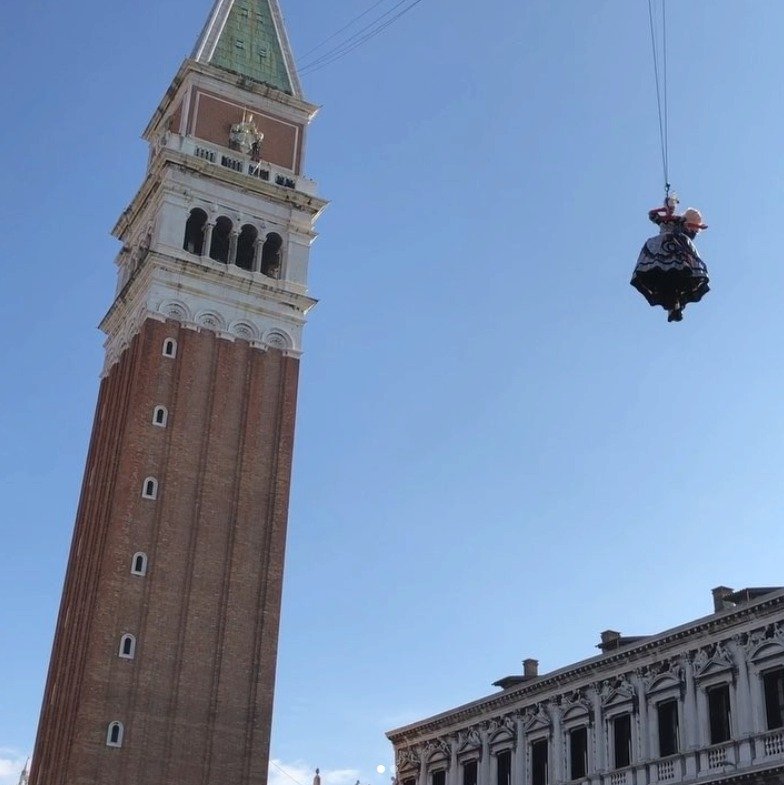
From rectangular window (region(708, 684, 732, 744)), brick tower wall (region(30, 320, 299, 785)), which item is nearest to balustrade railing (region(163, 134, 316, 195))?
brick tower wall (region(30, 320, 299, 785))

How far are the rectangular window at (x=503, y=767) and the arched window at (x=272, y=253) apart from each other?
26187 millimetres

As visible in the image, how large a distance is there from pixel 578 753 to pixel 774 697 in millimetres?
8510

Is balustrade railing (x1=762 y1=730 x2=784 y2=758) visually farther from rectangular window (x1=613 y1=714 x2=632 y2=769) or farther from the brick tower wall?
the brick tower wall

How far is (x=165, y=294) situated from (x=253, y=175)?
27.7 ft

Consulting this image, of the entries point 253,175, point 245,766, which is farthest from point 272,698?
point 253,175

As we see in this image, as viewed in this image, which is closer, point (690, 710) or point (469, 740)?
point (690, 710)

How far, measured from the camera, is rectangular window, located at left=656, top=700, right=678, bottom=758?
129 ft

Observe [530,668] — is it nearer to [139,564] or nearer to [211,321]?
[139,564]

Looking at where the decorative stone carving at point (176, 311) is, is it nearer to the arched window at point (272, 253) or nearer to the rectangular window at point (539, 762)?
the arched window at point (272, 253)

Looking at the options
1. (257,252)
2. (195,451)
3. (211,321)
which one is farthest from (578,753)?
(257,252)

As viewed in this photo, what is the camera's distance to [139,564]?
51906 millimetres

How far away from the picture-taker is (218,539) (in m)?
54.1

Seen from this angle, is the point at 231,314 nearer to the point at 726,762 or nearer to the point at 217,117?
the point at 217,117

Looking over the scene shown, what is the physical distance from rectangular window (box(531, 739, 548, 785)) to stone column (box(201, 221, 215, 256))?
90.7 ft
